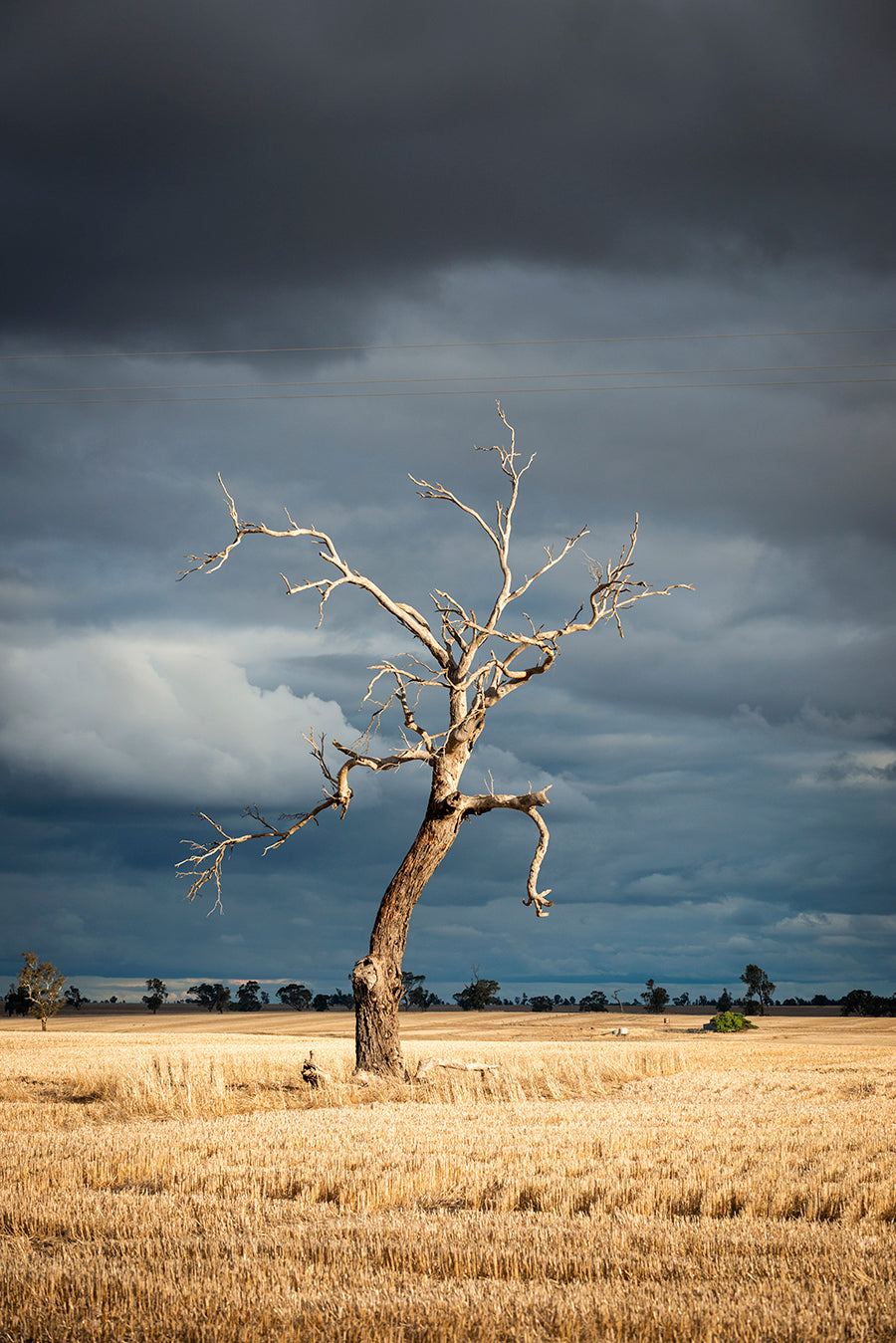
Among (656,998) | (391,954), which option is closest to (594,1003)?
(656,998)

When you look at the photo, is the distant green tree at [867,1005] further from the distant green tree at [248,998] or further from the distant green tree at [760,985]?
the distant green tree at [248,998]

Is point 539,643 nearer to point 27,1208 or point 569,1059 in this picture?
point 569,1059

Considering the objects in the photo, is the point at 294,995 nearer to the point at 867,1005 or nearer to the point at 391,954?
the point at 867,1005

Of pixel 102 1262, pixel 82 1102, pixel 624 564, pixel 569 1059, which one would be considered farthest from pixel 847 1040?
pixel 102 1262

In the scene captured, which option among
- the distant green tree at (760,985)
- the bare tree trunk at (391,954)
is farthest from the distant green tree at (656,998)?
the bare tree trunk at (391,954)

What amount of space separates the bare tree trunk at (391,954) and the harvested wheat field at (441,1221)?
254 centimetres

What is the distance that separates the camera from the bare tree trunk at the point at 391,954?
21016 millimetres

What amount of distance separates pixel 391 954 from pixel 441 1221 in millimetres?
12624

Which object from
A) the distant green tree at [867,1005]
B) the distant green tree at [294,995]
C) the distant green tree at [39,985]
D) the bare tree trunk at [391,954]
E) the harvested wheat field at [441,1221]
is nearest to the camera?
the harvested wheat field at [441,1221]

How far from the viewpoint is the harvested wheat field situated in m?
6.31

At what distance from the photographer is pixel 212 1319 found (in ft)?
20.8

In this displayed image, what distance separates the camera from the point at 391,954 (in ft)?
70.0

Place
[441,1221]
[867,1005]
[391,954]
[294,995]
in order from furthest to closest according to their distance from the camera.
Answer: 1. [294,995]
2. [867,1005]
3. [391,954]
4. [441,1221]

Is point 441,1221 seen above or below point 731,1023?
above
